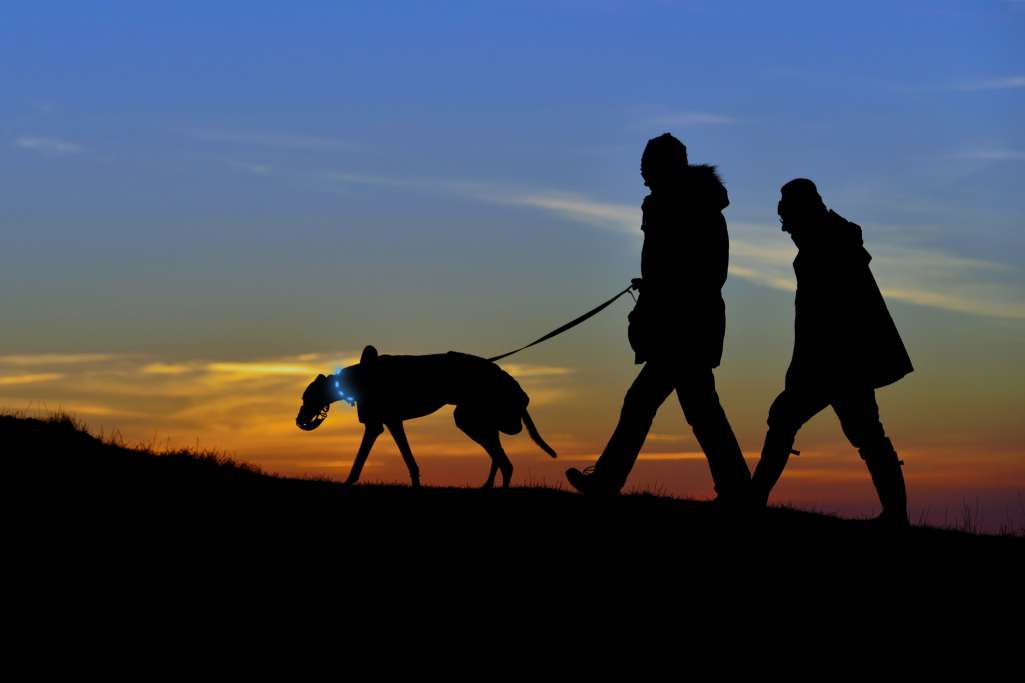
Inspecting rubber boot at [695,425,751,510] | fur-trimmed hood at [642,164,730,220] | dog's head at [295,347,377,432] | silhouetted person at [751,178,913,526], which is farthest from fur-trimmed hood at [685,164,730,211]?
dog's head at [295,347,377,432]

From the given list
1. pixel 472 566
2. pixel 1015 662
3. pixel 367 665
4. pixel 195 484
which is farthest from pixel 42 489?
pixel 1015 662

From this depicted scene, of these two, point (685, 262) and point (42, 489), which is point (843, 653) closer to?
point (685, 262)

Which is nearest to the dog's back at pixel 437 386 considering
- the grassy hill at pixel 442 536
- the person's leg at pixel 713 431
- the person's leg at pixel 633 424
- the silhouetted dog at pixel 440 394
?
the silhouetted dog at pixel 440 394

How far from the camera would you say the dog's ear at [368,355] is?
16484 mm

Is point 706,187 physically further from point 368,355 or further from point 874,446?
point 368,355

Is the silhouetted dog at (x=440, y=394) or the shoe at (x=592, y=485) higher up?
the silhouetted dog at (x=440, y=394)

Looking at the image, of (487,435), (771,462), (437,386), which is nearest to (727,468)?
(771,462)

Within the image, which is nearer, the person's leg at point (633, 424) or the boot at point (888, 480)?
the person's leg at point (633, 424)

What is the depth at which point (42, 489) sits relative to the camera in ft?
36.3

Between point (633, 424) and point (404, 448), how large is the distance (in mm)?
5367

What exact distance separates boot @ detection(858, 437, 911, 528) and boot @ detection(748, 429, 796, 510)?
2.21 ft

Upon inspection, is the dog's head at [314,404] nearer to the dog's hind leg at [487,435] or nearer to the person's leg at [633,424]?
the dog's hind leg at [487,435]

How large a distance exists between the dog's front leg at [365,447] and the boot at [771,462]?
5230mm

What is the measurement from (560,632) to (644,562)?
151cm
